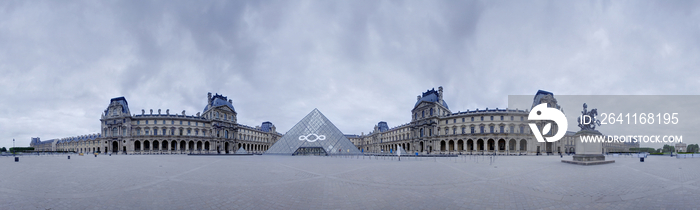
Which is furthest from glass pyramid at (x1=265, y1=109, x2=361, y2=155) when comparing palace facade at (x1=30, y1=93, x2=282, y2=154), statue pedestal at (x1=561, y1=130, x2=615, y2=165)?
palace facade at (x1=30, y1=93, x2=282, y2=154)

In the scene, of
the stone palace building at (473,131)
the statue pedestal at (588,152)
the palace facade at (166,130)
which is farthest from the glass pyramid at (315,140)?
the palace facade at (166,130)

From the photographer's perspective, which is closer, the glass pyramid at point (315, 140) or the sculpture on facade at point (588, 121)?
the sculpture on facade at point (588, 121)

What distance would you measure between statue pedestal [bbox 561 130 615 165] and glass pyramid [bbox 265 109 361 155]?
92.9 feet

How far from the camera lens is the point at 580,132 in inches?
927

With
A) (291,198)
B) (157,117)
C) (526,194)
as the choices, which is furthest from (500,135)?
(157,117)

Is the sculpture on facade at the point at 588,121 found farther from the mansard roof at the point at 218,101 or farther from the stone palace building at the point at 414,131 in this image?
the mansard roof at the point at 218,101

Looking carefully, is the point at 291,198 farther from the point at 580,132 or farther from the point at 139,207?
the point at 580,132

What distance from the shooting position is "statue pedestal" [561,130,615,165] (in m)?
21.4

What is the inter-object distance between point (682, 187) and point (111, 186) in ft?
65.0

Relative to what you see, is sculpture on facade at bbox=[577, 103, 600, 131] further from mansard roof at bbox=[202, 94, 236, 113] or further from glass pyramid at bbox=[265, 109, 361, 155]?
mansard roof at bbox=[202, 94, 236, 113]

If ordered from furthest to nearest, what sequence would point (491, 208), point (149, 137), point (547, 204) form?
point (149, 137), point (547, 204), point (491, 208)

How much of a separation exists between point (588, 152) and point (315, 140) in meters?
36.9

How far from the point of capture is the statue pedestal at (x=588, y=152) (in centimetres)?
2141

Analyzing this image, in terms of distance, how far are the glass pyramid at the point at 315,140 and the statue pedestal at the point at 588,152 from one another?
92.9ft
